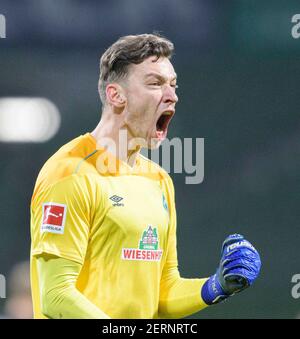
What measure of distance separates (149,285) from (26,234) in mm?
1836

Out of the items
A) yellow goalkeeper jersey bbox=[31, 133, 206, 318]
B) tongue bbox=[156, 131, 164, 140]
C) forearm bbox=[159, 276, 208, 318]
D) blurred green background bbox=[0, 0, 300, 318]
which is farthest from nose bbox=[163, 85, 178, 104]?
blurred green background bbox=[0, 0, 300, 318]

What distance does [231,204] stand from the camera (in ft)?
16.8

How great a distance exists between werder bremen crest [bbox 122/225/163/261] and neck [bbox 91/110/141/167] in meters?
0.34

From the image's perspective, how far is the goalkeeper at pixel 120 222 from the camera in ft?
10.6

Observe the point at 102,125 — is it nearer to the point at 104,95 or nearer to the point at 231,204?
the point at 104,95

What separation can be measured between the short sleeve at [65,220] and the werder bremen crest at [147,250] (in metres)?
0.19

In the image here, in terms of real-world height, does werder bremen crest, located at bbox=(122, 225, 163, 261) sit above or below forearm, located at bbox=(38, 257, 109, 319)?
above

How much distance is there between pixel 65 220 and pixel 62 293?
0.96ft

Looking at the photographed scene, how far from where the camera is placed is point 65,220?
10.6 ft

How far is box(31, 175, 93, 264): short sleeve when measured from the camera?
3.22m

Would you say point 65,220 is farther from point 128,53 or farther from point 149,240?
point 128,53

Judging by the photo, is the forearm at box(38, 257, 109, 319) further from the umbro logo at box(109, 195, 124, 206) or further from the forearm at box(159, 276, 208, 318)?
the forearm at box(159, 276, 208, 318)

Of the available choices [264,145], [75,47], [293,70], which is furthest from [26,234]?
[293,70]

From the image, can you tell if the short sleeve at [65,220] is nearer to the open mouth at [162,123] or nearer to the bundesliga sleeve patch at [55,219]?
the bundesliga sleeve patch at [55,219]
